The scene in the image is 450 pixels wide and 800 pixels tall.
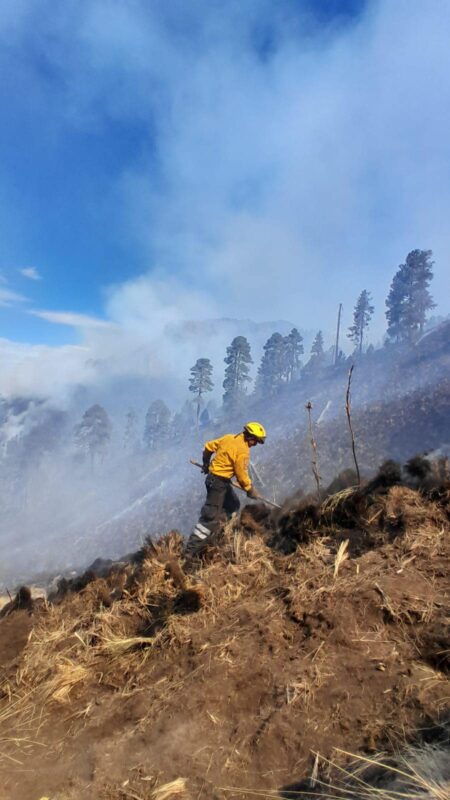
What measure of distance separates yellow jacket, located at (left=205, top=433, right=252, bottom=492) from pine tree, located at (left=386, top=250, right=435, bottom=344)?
54.2 m

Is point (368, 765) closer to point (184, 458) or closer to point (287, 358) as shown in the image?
point (184, 458)

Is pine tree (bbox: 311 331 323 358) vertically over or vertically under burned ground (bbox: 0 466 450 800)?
over

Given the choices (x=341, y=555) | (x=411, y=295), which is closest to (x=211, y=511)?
(x=341, y=555)

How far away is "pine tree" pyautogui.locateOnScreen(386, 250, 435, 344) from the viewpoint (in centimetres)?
5466

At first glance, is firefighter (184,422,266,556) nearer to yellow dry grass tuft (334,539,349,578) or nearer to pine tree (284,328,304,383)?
yellow dry grass tuft (334,539,349,578)

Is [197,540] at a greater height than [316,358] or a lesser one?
lesser

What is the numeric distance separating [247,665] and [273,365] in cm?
6735

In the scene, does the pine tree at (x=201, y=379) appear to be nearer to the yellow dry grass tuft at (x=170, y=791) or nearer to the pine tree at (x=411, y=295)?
the pine tree at (x=411, y=295)

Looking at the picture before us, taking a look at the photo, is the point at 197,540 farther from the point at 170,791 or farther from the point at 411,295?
the point at 411,295

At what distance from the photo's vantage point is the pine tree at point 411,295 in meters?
54.7

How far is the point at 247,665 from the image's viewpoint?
130 inches

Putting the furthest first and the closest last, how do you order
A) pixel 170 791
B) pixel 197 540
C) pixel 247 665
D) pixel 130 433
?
pixel 130 433 < pixel 197 540 < pixel 247 665 < pixel 170 791

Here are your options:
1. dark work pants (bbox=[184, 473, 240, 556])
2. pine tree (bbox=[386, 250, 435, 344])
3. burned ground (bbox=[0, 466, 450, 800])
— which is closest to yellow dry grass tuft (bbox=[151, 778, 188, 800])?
burned ground (bbox=[0, 466, 450, 800])

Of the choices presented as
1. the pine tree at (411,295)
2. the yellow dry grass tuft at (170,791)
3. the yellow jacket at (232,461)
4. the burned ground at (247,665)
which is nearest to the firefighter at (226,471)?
the yellow jacket at (232,461)
